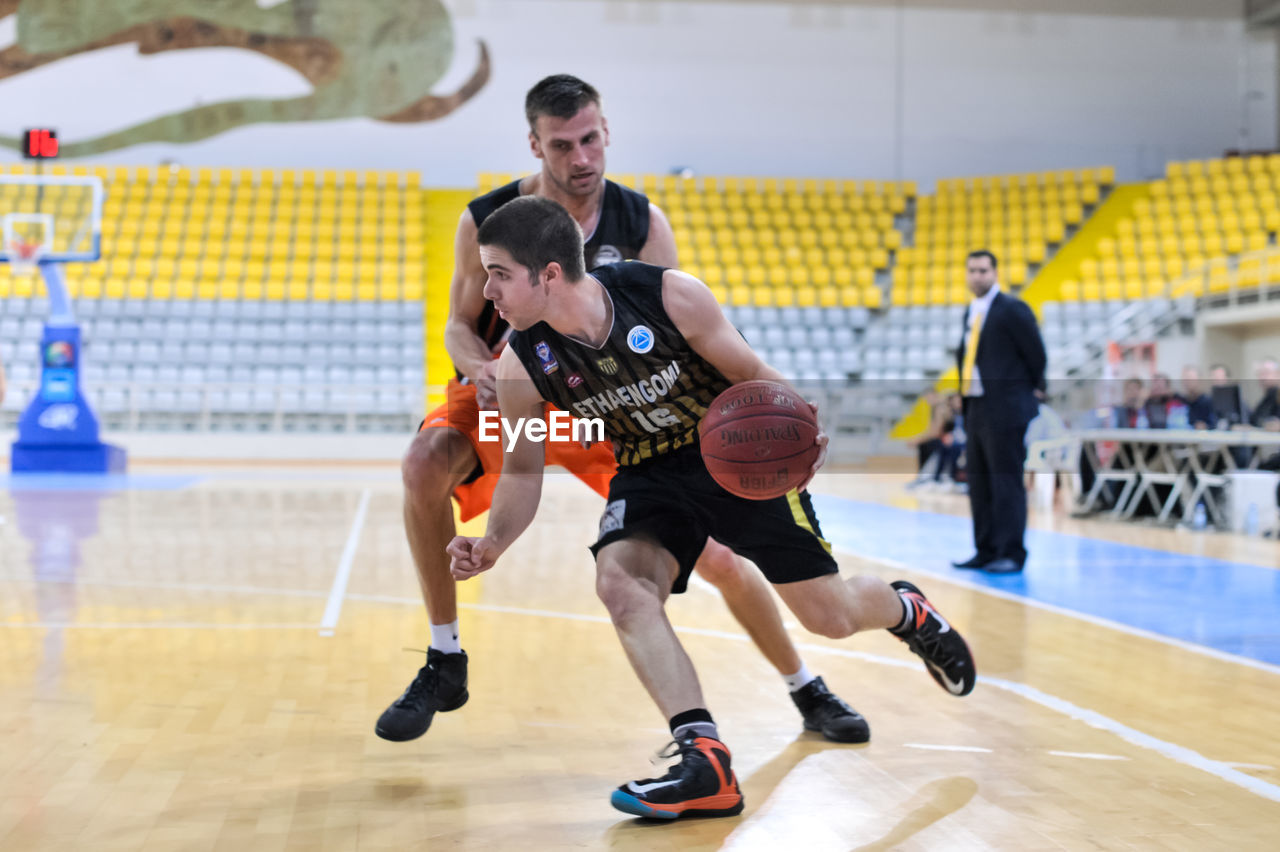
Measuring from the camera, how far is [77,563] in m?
7.04

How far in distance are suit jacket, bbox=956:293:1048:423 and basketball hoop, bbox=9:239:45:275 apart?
1130cm

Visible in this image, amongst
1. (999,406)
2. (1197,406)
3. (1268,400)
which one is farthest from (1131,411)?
(999,406)

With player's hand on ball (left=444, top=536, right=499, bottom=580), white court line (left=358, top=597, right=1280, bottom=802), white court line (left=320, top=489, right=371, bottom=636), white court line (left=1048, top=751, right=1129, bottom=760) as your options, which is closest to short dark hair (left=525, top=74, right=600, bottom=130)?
player's hand on ball (left=444, top=536, right=499, bottom=580)

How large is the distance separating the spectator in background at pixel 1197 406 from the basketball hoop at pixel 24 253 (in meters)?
A: 12.1

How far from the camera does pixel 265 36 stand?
20.3 m

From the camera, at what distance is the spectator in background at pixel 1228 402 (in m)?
9.80

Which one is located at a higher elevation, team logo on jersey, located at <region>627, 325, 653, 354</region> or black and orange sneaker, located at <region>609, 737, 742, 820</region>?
team logo on jersey, located at <region>627, 325, 653, 354</region>

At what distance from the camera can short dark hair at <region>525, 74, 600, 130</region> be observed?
3.10 m

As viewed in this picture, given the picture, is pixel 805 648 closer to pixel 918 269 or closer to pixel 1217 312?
pixel 1217 312

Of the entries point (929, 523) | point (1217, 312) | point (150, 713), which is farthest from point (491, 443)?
point (1217, 312)

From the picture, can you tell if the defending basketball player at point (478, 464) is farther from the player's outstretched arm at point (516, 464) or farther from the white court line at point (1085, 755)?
the white court line at point (1085, 755)

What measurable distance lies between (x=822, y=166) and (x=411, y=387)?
8521 millimetres

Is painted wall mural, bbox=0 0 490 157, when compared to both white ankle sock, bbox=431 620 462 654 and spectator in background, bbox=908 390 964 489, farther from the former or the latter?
white ankle sock, bbox=431 620 462 654

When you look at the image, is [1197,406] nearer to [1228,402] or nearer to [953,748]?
[1228,402]
